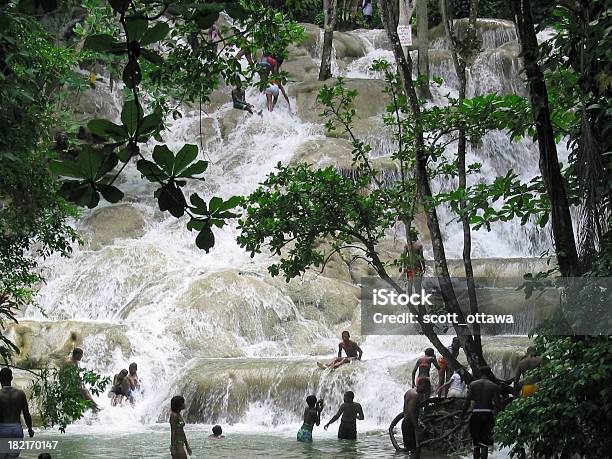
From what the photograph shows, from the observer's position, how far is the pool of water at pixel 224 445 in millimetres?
10891

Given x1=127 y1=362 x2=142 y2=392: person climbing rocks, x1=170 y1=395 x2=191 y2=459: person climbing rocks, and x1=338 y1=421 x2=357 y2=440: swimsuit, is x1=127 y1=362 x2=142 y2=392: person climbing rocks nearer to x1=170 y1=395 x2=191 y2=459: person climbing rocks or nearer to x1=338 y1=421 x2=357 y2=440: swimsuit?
x1=338 y1=421 x2=357 y2=440: swimsuit

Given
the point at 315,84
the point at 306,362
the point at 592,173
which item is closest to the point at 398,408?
the point at 306,362

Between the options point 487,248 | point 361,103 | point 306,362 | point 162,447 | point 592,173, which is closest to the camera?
point 592,173

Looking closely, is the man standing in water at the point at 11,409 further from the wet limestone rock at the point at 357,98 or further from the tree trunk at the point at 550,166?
the wet limestone rock at the point at 357,98

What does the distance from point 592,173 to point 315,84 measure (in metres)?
21.7

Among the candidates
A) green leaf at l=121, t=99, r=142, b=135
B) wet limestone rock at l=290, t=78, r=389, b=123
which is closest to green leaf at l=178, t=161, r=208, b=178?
green leaf at l=121, t=99, r=142, b=135

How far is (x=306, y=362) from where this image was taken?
14.6 metres

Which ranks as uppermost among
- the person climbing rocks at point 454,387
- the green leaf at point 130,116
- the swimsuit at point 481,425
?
the green leaf at point 130,116

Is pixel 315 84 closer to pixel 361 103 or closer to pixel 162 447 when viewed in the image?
pixel 361 103

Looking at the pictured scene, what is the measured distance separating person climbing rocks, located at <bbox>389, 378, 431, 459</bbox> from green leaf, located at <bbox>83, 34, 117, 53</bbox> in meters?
8.59

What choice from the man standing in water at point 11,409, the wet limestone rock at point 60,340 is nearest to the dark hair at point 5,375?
the man standing in water at point 11,409

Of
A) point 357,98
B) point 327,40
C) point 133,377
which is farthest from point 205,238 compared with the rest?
point 327,40

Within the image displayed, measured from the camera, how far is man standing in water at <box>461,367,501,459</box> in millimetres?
9297

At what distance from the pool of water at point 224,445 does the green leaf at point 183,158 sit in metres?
8.91
